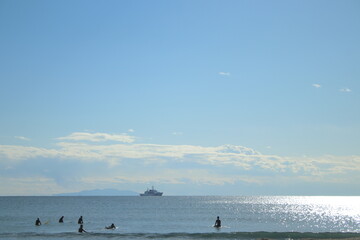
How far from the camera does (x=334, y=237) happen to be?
52.3 metres

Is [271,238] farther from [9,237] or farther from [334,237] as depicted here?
[9,237]

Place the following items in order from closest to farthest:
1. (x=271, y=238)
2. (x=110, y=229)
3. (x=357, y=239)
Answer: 1. (x=357, y=239)
2. (x=271, y=238)
3. (x=110, y=229)

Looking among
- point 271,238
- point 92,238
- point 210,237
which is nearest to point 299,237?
point 271,238

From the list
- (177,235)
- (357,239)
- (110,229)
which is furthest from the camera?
(110,229)

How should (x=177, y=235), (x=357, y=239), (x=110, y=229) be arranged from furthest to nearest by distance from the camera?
(x=110, y=229) < (x=177, y=235) < (x=357, y=239)

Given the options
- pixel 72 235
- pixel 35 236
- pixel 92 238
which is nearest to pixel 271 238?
pixel 92 238

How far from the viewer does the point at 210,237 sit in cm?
5347

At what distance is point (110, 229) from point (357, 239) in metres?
35.4

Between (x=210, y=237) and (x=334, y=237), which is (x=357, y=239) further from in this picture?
(x=210, y=237)

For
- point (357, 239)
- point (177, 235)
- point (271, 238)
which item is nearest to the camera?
point (357, 239)

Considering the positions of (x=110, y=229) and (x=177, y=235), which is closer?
(x=177, y=235)

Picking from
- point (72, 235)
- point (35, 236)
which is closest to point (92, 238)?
point (72, 235)

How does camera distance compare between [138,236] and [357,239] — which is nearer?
[357,239]

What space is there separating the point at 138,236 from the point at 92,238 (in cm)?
578
